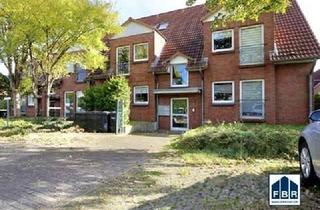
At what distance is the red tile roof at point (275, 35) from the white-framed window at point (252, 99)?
1.90 metres

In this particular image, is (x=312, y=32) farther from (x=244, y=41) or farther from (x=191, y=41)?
(x=191, y=41)

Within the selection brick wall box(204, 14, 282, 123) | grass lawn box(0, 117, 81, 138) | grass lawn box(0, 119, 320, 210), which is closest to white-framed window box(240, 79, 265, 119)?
brick wall box(204, 14, 282, 123)

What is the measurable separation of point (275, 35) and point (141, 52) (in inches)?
381

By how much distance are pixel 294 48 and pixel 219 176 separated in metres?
15.5

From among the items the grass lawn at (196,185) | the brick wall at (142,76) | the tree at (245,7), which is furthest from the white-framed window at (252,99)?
the grass lawn at (196,185)

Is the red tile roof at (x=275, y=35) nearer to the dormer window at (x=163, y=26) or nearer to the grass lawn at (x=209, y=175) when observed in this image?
the dormer window at (x=163, y=26)

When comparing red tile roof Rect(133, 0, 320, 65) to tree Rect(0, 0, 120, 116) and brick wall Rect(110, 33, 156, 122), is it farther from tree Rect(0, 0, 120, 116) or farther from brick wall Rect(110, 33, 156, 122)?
tree Rect(0, 0, 120, 116)

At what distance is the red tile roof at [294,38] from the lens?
21594mm

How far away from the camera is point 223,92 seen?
79.5 feet

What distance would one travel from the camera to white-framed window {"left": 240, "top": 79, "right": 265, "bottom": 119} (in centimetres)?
2277

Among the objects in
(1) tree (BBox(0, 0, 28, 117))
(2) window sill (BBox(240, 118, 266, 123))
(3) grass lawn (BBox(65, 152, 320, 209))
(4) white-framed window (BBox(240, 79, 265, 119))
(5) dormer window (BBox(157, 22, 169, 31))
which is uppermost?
(5) dormer window (BBox(157, 22, 169, 31))

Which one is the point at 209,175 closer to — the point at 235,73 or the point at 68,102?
the point at 235,73

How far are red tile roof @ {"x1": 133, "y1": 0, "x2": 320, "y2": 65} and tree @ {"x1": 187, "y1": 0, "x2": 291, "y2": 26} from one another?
9613mm

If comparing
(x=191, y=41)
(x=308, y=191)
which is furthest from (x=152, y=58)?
(x=308, y=191)
